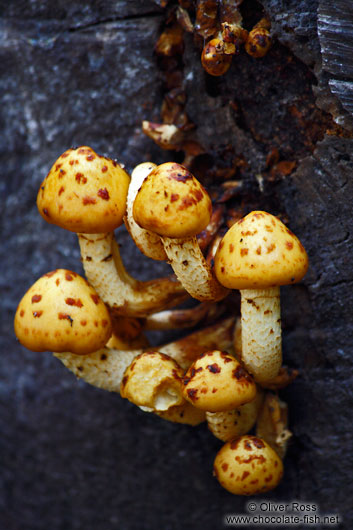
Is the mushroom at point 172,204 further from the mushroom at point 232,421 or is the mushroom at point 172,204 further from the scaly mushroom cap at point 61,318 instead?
the mushroom at point 232,421

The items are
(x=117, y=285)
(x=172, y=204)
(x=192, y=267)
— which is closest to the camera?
(x=172, y=204)

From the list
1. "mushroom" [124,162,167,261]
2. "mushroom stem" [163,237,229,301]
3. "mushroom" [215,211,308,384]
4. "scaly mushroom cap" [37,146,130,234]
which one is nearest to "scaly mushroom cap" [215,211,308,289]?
"mushroom" [215,211,308,384]

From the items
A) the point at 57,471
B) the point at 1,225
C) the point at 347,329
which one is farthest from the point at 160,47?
the point at 57,471

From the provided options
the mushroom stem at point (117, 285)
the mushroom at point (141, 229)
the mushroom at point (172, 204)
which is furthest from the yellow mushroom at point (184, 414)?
the mushroom at point (172, 204)

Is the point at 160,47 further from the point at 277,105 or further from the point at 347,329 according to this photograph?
the point at 347,329

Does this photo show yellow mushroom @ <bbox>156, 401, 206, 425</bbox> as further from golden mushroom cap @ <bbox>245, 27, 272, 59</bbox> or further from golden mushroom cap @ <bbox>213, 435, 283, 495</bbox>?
golden mushroom cap @ <bbox>245, 27, 272, 59</bbox>

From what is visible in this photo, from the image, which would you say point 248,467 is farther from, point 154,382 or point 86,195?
point 86,195

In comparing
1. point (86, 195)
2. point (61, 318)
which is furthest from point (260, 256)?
point (61, 318)
